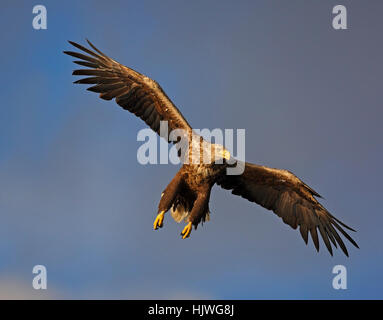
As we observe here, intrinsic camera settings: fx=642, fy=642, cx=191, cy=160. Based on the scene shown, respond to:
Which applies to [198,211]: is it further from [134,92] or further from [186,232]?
[134,92]

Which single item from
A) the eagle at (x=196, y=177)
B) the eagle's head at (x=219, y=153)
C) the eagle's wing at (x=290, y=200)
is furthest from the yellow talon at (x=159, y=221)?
the eagle's wing at (x=290, y=200)

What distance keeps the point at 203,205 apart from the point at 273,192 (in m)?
2.57

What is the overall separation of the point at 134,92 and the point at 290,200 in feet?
13.9

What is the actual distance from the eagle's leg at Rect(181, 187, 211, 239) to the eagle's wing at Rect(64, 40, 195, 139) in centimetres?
131

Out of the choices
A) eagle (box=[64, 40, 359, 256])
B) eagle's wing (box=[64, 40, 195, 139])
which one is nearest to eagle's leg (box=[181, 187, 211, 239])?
eagle (box=[64, 40, 359, 256])

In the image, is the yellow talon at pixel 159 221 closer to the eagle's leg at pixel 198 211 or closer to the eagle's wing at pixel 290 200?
the eagle's leg at pixel 198 211

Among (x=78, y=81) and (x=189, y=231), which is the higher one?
(x=78, y=81)

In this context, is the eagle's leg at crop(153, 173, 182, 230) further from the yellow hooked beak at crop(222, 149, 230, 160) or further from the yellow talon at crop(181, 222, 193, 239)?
the yellow hooked beak at crop(222, 149, 230, 160)

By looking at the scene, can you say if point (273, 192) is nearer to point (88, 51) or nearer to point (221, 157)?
point (221, 157)

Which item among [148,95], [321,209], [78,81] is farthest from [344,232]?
[78,81]

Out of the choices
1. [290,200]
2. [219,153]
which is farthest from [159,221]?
[290,200]
